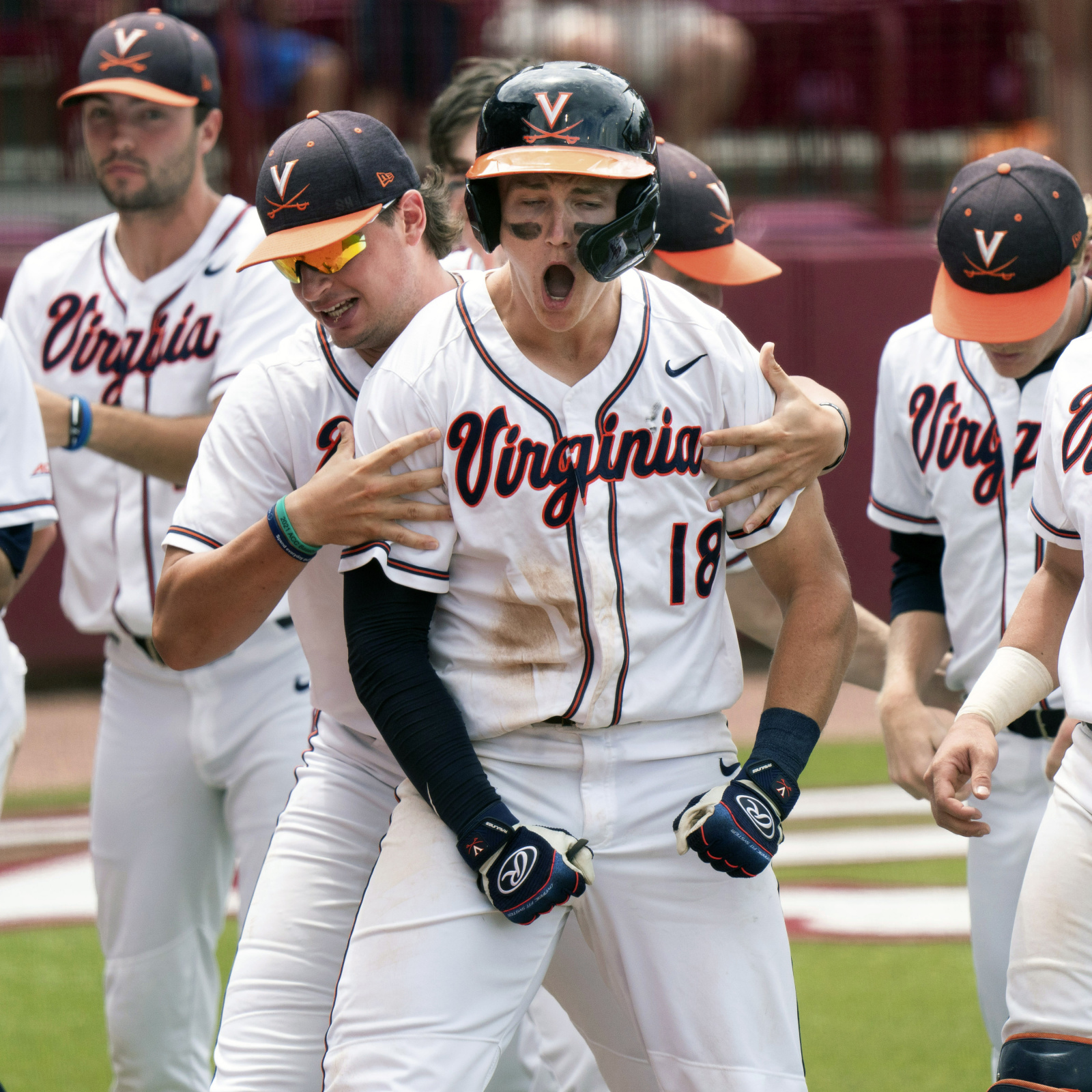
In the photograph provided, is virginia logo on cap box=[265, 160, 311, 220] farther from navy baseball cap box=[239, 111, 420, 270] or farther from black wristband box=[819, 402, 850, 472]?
black wristband box=[819, 402, 850, 472]

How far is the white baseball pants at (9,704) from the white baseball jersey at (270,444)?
75 cm

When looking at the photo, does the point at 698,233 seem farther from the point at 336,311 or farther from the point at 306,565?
the point at 306,565

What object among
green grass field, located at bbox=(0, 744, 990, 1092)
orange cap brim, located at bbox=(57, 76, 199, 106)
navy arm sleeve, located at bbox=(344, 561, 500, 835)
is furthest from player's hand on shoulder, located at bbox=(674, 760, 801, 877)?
orange cap brim, located at bbox=(57, 76, 199, 106)

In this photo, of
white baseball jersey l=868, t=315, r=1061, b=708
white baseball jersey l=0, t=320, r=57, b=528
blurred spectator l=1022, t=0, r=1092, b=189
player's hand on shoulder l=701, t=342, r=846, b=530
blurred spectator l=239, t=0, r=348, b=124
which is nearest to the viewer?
player's hand on shoulder l=701, t=342, r=846, b=530

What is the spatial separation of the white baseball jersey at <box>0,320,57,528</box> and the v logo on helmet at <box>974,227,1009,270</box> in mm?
2024

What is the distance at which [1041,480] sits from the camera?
9.66ft

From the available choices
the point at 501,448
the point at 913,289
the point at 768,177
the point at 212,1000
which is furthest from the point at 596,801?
the point at 768,177

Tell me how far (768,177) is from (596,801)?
25.8 feet

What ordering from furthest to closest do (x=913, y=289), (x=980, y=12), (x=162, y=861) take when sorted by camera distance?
(x=980, y=12), (x=913, y=289), (x=162, y=861)

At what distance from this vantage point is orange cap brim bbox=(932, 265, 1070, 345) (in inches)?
133

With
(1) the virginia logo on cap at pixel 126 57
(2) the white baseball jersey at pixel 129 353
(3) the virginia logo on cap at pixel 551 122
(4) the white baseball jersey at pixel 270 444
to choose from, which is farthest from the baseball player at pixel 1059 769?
(1) the virginia logo on cap at pixel 126 57

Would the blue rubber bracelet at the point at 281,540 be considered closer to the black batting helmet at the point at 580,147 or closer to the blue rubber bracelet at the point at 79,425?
the black batting helmet at the point at 580,147

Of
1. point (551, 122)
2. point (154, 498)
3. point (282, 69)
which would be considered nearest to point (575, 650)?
point (551, 122)

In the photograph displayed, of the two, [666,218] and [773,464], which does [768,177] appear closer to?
[666,218]
